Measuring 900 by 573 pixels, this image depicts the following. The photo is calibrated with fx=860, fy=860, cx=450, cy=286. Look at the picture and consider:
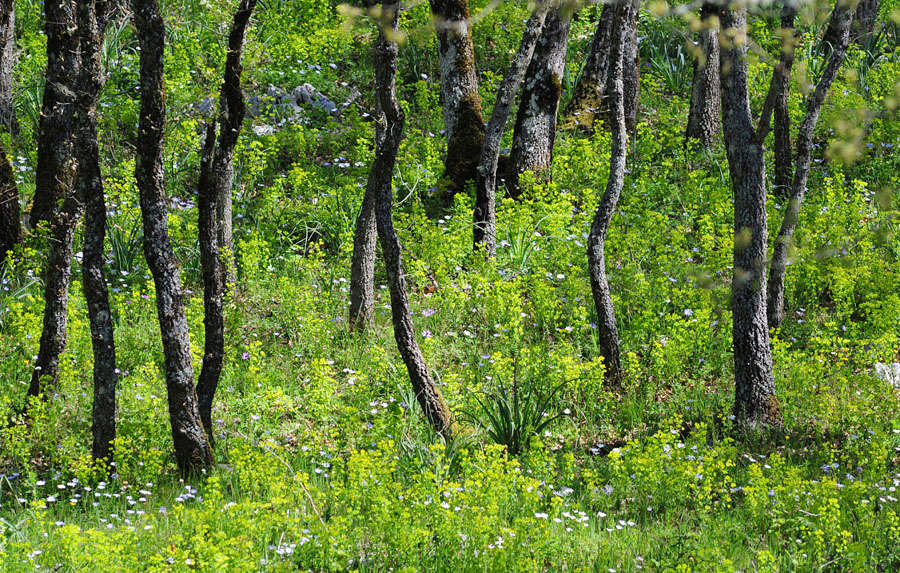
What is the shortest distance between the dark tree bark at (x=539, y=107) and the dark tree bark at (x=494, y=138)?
953 mm

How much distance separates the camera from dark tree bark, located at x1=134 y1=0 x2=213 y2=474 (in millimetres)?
4848

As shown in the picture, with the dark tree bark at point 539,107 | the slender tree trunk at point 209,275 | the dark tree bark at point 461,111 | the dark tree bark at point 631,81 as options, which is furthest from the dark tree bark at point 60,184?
the dark tree bark at point 631,81

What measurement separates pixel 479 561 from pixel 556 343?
3.25 metres

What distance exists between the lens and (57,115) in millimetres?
6723

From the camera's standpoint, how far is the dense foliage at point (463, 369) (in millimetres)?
4402

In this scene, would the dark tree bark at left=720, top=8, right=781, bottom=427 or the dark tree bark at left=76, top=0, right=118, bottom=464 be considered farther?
the dark tree bark at left=720, top=8, right=781, bottom=427

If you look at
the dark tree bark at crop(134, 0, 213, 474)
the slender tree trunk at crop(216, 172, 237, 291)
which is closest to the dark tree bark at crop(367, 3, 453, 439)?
the dark tree bark at crop(134, 0, 213, 474)

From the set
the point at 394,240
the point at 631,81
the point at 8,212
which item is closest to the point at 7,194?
the point at 8,212

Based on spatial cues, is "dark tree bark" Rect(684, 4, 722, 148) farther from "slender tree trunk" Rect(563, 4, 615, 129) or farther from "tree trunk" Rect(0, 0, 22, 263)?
"tree trunk" Rect(0, 0, 22, 263)

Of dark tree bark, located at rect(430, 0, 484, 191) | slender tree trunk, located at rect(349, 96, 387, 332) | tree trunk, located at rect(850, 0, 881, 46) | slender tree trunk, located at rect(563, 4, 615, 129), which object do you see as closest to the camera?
slender tree trunk, located at rect(349, 96, 387, 332)

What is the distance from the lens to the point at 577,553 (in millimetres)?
4422

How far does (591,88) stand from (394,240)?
561cm

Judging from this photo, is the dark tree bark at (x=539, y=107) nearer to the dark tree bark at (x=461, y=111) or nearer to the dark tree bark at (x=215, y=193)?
the dark tree bark at (x=461, y=111)

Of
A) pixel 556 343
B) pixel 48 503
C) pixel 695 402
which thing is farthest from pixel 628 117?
pixel 48 503
